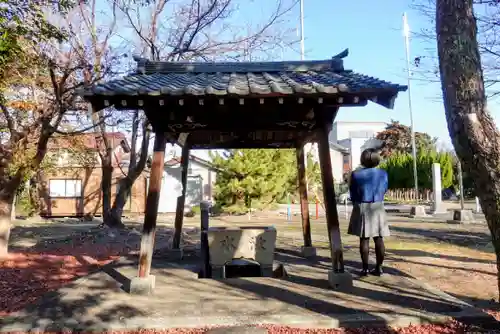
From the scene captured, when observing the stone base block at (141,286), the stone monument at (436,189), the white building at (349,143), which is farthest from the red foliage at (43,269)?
the white building at (349,143)

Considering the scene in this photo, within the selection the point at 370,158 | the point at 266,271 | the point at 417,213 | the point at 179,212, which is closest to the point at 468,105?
the point at 370,158

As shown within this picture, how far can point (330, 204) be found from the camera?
6082 millimetres

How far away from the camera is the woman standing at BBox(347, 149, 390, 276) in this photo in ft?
20.8

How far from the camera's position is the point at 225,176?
22.6 m

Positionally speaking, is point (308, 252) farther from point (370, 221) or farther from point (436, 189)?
point (436, 189)

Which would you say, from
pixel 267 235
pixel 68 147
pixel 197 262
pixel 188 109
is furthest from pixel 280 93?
pixel 68 147

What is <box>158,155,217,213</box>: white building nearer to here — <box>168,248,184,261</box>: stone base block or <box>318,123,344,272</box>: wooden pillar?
<box>168,248,184,261</box>: stone base block

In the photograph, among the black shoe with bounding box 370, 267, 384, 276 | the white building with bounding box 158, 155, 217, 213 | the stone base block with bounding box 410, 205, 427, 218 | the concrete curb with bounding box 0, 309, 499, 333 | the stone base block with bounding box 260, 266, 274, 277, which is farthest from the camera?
the white building with bounding box 158, 155, 217, 213

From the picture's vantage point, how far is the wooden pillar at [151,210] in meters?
5.89

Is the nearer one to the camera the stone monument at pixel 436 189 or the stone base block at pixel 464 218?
the stone base block at pixel 464 218

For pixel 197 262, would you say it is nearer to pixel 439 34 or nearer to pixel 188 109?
pixel 188 109

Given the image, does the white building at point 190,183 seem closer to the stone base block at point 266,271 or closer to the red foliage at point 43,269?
the red foliage at point 43,269

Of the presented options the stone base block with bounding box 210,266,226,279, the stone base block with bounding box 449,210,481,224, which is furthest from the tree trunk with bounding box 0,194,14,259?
the stone base block with bounding box 449,210,481,224

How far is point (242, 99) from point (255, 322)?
2.92 metres
